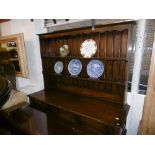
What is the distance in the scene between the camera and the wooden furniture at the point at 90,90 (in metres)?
1.38

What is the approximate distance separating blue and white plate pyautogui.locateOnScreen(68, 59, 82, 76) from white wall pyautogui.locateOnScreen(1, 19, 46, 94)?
2.43ft

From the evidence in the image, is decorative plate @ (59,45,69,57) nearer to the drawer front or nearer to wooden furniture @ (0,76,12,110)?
the drawer front

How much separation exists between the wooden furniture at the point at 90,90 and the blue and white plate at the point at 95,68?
5 cm

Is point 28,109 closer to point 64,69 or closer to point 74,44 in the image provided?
point 64,69

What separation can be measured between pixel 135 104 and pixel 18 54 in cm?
212

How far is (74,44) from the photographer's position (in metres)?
1.85

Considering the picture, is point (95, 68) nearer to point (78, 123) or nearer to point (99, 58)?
point (99, 58)

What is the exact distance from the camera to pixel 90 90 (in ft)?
6.14

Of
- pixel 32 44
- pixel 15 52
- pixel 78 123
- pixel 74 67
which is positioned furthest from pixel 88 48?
pixel 15 52

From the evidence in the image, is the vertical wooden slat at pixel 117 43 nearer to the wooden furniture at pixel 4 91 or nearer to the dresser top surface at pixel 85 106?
the dresser top surface at pixel 85 106

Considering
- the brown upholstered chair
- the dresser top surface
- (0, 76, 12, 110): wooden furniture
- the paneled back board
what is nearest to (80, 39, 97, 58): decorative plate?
the paneled back board

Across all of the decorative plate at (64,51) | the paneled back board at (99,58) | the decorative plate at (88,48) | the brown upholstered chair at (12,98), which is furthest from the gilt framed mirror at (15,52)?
the decorative plate at (88,48)
